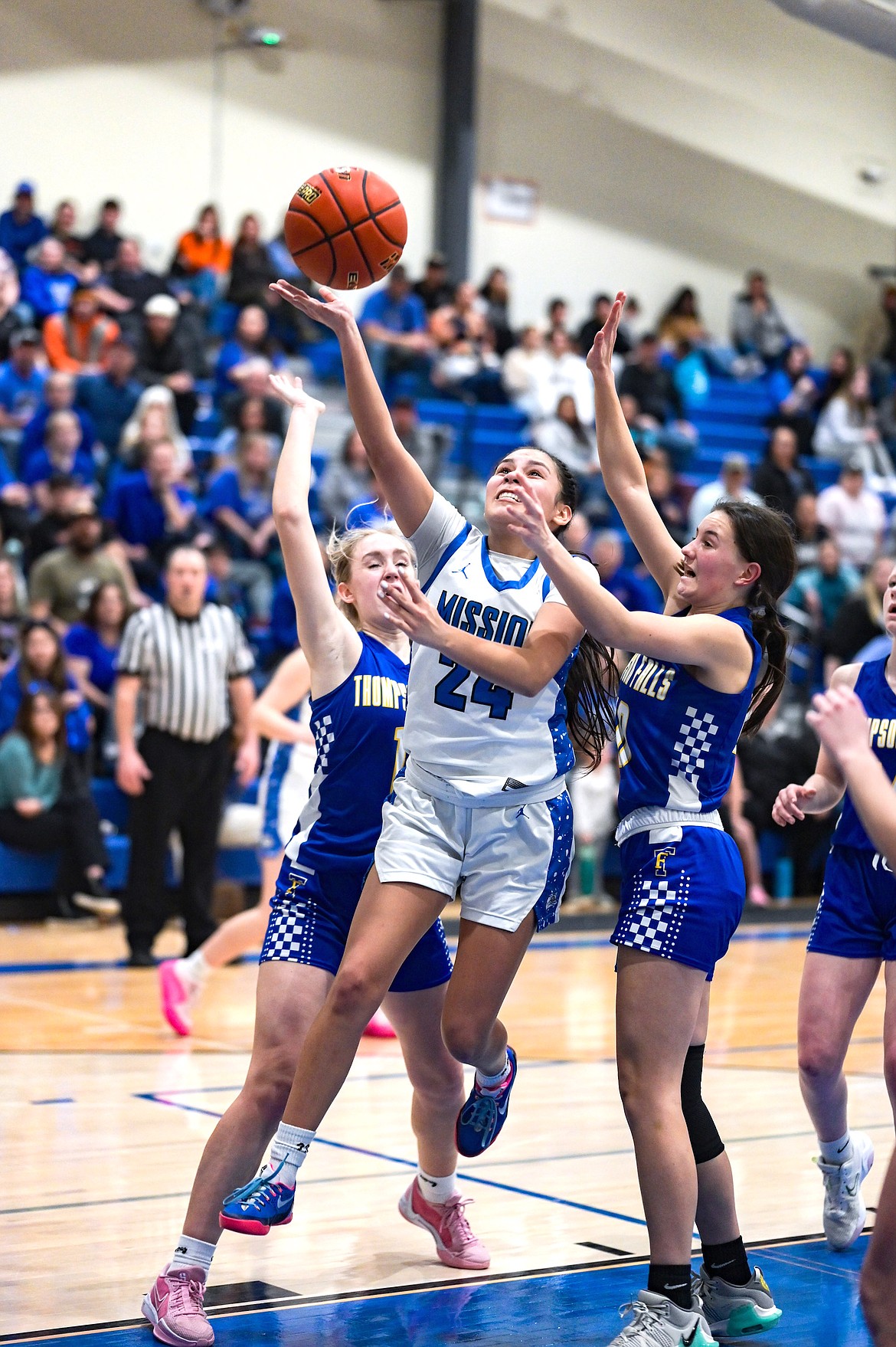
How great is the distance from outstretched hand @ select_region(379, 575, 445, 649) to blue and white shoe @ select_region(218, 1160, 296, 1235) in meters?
1.12

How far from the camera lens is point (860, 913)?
14.3 ft

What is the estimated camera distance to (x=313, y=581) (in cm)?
397

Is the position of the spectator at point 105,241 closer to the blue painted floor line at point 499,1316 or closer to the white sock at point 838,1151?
the white sock at point 838,1151

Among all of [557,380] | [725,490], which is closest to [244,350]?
[557,380]

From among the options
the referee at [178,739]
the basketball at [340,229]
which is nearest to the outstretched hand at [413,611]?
the basketball at [340,229]

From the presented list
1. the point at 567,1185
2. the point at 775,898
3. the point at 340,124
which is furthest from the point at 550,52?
the point at 567,1185

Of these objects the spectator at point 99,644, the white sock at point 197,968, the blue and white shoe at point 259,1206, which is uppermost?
the blue and white shoe at point 259,1206

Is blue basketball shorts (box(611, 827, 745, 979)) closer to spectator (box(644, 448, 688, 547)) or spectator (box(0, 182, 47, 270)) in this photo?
spectator (box(644, 448, 688, 547))

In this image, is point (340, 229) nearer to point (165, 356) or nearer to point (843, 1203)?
point (843, 1203)

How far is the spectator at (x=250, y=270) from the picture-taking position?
14.8 metres

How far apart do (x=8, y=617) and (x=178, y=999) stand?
4116 mm

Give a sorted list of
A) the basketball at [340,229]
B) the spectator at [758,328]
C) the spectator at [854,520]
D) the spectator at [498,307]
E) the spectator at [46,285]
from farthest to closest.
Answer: the spectator at [758,328], the spectator at [498,307], the spectator at [854,520], the spectator at [46,285], the basketball at [340,229]

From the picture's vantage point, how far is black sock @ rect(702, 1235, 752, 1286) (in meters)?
3.79

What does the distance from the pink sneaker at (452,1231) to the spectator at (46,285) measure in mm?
11089
